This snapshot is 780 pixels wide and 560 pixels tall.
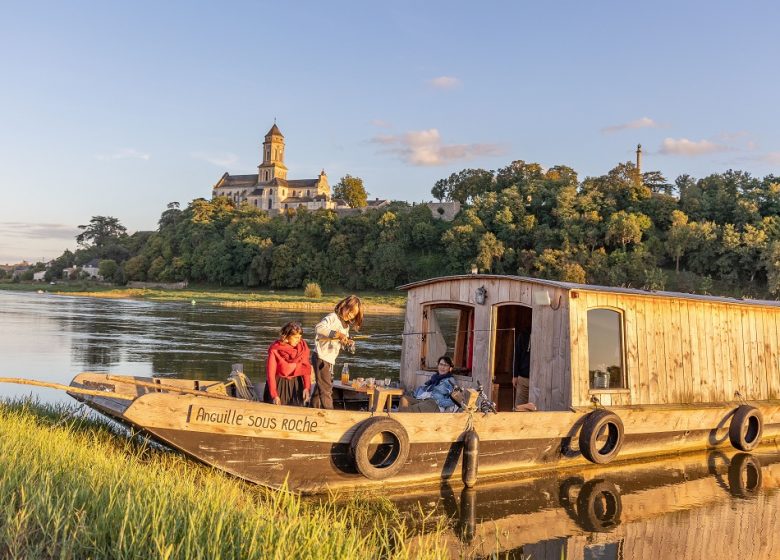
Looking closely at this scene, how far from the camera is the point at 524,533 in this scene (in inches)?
317

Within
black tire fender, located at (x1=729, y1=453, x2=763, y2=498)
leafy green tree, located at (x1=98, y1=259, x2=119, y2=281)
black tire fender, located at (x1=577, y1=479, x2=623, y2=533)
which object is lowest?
black tire fender, located at (x1=729, y1=453, x2=763, y2=498)

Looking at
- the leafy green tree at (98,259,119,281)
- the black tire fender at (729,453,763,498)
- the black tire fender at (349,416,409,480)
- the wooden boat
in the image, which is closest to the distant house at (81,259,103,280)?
the leafy green tree at (98,259,119,281)

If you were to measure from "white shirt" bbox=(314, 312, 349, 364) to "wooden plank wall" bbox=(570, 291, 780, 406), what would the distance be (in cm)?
355

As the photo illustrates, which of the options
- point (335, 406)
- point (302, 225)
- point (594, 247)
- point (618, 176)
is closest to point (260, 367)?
point (335, 406)

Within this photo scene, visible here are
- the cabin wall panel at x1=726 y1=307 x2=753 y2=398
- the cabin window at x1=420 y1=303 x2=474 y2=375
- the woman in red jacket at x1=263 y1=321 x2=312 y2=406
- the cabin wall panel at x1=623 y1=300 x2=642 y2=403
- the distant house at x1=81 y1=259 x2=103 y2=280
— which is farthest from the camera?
the distant house at x1=81 y1=259 x2=103 y2=280

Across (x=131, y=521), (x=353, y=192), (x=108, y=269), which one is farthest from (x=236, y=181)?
(x=131, y=521)

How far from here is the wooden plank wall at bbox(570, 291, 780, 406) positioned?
10836mm

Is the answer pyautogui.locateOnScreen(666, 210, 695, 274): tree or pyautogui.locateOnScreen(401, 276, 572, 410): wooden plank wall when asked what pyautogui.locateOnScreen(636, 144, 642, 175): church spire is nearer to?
pyautogui.locateOnScreen(666, 210, 695, 274): tree

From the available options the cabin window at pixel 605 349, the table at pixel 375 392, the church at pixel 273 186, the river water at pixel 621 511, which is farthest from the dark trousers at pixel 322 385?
the church at pixel 273 186

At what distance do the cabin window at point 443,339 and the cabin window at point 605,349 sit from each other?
1.98m

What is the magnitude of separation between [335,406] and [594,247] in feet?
228

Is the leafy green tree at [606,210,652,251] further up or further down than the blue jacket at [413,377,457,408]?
further up

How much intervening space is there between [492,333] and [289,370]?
3.58 meters

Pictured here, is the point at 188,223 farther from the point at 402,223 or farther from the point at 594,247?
the point at 594,247
